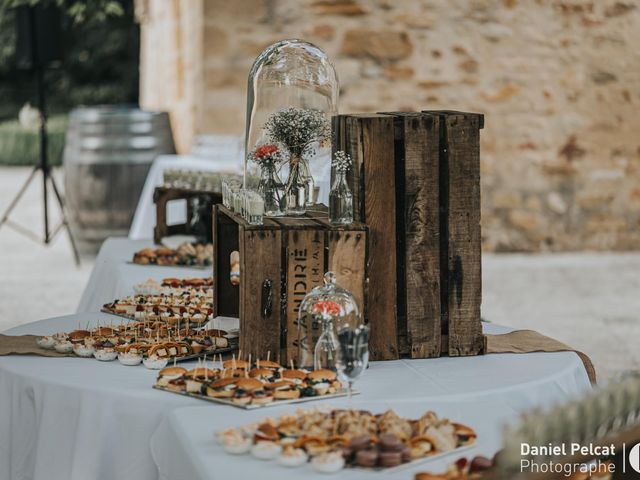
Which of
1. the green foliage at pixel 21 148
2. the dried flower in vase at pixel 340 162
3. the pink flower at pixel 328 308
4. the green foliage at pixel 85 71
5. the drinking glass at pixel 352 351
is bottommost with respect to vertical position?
the drinking glass at pixel 352 351

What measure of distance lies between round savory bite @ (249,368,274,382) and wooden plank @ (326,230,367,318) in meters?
0.26

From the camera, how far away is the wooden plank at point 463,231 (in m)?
2.53

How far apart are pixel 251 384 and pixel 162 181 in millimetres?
3965

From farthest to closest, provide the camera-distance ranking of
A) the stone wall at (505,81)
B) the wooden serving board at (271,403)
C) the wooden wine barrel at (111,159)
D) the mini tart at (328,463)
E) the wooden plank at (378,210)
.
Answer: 1. the stone wall at (505,81)
2. the wooden wine barrel at (111,159)
3. the wooden plank at (378,210)
4. the wooden serving board at (271,403)
5. the mini tart at (328,463)

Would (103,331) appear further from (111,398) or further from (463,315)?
(463,315)

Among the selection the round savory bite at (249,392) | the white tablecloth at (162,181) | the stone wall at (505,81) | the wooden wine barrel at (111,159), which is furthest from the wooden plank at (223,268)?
the stone wall at (505,81)

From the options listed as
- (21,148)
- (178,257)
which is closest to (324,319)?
(178,257)

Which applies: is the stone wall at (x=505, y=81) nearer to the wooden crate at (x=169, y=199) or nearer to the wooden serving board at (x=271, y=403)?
the wooden crate at (x=169, y=199)

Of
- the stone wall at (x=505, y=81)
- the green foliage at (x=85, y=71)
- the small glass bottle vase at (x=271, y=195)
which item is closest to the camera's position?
the small glass bottle vase at (x=271, y=195)

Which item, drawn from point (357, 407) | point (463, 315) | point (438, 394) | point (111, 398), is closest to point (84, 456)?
point (111, 398)

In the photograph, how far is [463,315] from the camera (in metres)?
2.54

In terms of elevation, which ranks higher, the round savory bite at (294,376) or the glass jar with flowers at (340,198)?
the glass jar with flowers at (340,198)

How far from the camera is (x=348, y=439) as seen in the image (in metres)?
1.88

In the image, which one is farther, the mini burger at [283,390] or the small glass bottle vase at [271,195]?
the small glass bottle vase at [271,195]
